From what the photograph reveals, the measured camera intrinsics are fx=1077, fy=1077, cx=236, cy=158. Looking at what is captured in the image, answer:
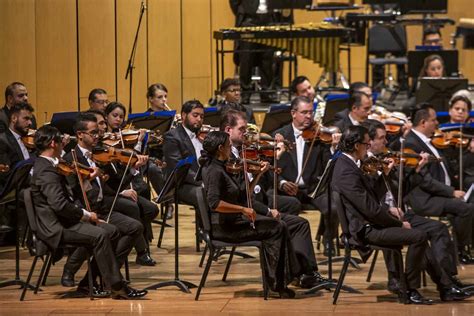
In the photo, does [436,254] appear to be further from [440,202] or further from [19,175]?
[19,175]

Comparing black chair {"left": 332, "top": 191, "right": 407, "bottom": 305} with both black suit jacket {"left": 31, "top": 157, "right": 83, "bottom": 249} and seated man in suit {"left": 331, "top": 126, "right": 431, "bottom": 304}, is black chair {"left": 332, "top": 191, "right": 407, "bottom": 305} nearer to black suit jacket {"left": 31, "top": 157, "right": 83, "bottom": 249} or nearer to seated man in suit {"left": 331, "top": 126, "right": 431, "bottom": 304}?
seated man in suit {"left": 331, "top": 126, "right": 431, "bottom": 304}

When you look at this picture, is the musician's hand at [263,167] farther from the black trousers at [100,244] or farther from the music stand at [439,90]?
the music stand at [439,90]

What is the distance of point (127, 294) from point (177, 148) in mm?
1698

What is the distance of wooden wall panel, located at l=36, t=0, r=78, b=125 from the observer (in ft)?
31.6

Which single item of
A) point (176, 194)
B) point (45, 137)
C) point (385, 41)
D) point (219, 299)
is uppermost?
point (385, 41)

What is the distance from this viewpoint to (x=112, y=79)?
35.2 feet

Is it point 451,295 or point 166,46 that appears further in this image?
point 166,46

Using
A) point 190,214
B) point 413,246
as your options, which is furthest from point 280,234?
point 190,214

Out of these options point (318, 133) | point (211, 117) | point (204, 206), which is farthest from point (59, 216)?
point (211, 117)

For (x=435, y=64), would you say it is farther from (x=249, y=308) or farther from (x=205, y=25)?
(x=249, y=308)

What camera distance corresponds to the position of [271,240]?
655 cm

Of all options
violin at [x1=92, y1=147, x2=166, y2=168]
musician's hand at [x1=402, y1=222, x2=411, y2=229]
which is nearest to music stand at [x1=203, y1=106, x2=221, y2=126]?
violin at [x1=92, y1=147, x2=166, y2=168]

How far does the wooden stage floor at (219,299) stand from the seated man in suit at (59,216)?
23 cm

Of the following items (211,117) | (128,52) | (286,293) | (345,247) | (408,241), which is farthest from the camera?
(128,52)
